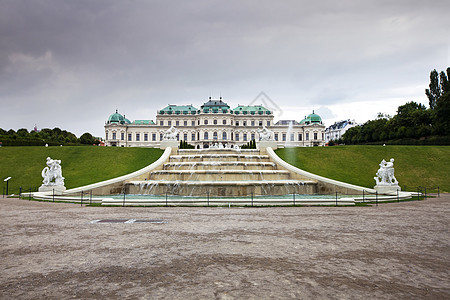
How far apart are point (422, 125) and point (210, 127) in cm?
5869

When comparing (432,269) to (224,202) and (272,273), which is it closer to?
(272,273)

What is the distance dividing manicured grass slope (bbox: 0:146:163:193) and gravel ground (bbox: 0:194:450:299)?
1579 centimetres

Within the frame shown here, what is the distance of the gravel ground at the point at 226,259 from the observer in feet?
16.3

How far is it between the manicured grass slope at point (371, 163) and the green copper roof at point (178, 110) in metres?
70.2

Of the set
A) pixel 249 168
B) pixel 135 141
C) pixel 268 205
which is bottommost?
pixel 268 205

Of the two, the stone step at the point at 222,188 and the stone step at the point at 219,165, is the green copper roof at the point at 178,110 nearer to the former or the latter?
the stone step at the point at 219,165

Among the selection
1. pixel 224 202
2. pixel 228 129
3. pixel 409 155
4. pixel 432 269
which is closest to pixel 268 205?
pixel 224 202

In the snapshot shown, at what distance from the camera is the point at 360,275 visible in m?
5.67

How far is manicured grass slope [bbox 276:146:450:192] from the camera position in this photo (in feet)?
87.7

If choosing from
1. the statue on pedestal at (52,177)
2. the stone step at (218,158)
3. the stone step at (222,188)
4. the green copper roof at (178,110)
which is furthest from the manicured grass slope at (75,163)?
the green copper roof at (178,110)

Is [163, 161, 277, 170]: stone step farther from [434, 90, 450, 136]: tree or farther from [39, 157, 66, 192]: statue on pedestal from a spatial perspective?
[434, 90, 450, 136]: tree

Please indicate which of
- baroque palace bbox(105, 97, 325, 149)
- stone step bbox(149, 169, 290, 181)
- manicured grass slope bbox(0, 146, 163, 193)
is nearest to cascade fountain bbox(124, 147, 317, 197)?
stone step bbox(149, 169, 290, 181)

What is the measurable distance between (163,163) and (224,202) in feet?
45.8

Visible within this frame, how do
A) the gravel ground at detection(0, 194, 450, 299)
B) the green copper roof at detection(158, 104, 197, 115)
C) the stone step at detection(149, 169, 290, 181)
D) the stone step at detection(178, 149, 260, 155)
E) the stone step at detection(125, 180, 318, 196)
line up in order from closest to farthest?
the gravel ground at detection(0, 194, 450, 299) → the stone step at detection(125, 180, 318, 196) → the stone step at detection(149, 169, 290, 181) → the stone step at detection(178, 149, 260, 155) → the green copper roof at detection(158, 104, 197, 115)
